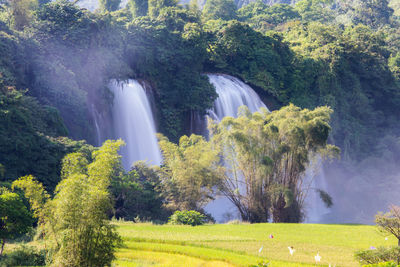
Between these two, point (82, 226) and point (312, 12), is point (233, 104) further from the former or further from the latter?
point (312, 12)

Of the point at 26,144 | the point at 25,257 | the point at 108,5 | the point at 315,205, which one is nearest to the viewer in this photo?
the point at 25,257

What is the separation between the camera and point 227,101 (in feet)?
128

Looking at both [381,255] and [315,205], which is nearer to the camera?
[381,255]

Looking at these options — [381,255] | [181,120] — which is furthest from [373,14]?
[381,255]

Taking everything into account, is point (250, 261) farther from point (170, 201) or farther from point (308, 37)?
point (308, 37)

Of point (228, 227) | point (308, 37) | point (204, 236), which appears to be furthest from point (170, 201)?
point (308, 37)

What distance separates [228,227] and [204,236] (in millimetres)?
3748

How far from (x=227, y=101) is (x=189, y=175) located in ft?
47.3

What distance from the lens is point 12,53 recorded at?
2802cm

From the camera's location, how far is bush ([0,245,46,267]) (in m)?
14.1

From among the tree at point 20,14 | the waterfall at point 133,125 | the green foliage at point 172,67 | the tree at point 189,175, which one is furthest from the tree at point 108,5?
the tree at point 189,175

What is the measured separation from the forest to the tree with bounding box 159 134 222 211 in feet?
0.27

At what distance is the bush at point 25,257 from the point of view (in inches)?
555

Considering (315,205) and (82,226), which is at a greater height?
(315,205)
